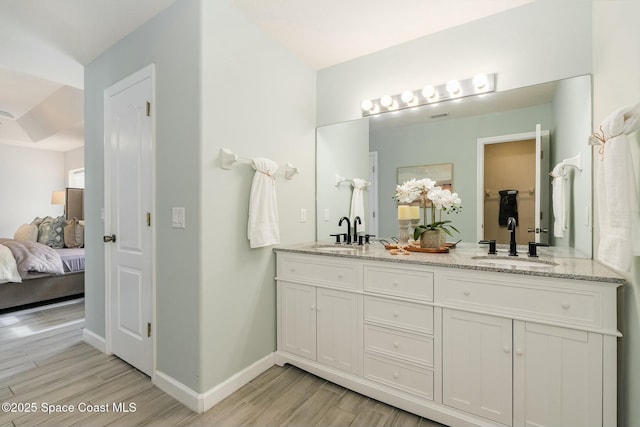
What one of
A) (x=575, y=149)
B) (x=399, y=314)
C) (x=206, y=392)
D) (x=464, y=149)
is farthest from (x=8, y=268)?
(x=575, y=149)

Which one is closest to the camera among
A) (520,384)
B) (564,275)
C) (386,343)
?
(564,275)

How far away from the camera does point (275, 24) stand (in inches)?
83.1

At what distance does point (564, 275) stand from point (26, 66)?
13.4 feet

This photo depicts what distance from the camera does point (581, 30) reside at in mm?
1744

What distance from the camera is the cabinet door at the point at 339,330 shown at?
1938 millimetres

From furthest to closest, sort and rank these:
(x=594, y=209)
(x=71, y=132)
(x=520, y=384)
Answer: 1. (x=71, y=132)
2. (x=594, y=209)
3. (x=520, y=384)

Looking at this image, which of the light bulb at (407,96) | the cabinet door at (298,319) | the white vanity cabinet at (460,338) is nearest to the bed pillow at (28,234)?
the cabinet door at (298,319)

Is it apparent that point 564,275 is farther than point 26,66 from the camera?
No

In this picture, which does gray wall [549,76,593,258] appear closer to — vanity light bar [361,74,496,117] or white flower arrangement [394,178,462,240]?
vanity light bar [361,74,496,117]

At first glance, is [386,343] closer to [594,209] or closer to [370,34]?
[594,209]

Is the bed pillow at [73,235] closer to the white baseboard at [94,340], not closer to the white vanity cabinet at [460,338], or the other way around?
the white baseboard at [94,340]

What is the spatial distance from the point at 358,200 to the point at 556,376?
5.44ft

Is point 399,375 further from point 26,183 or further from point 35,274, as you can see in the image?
point 26,183

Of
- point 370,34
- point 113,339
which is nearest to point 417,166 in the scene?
point 370,34
